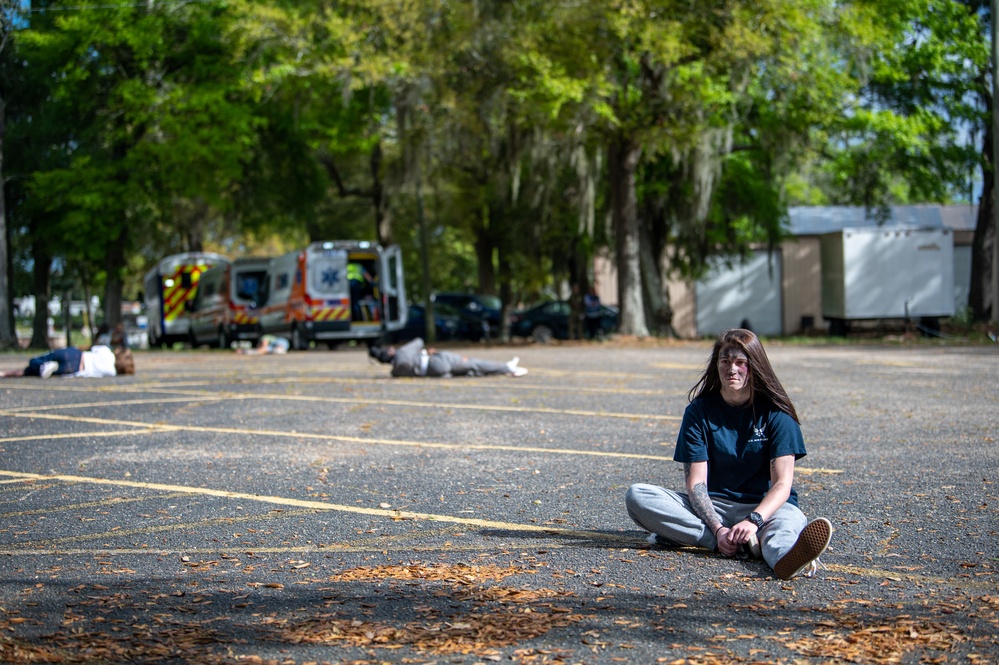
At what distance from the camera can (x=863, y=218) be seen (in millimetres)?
49688

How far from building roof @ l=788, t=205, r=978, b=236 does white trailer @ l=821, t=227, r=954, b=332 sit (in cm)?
841

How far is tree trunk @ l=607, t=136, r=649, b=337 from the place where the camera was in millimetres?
28406

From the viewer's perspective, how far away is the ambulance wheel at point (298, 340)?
97.6ft

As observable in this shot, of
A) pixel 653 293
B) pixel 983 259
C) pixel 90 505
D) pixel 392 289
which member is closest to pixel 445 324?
pixel 653 293

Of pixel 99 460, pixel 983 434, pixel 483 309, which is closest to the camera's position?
pixel 99 460

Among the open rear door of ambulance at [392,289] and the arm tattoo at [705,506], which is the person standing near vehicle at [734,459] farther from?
the open rear door of ambulance at [392,289]

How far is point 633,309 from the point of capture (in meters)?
28.6

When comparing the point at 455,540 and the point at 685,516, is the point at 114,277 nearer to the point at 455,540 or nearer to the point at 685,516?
the point at 455,540

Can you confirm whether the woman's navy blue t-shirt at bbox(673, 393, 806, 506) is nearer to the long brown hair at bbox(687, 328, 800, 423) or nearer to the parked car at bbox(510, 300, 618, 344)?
the long brown hair at bbox(687, 328, 800, 423)

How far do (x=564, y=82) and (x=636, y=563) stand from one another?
65.2 ft

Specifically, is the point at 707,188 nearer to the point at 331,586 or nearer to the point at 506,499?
the point at 506,499

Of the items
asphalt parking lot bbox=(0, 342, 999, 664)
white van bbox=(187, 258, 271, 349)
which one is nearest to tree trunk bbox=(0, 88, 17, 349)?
white van bbox=(187, 258, 271, 349)

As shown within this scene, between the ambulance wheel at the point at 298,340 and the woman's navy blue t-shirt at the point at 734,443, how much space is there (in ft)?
79.7

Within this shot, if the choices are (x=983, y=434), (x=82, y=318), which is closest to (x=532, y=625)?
(x=983, y=434)
